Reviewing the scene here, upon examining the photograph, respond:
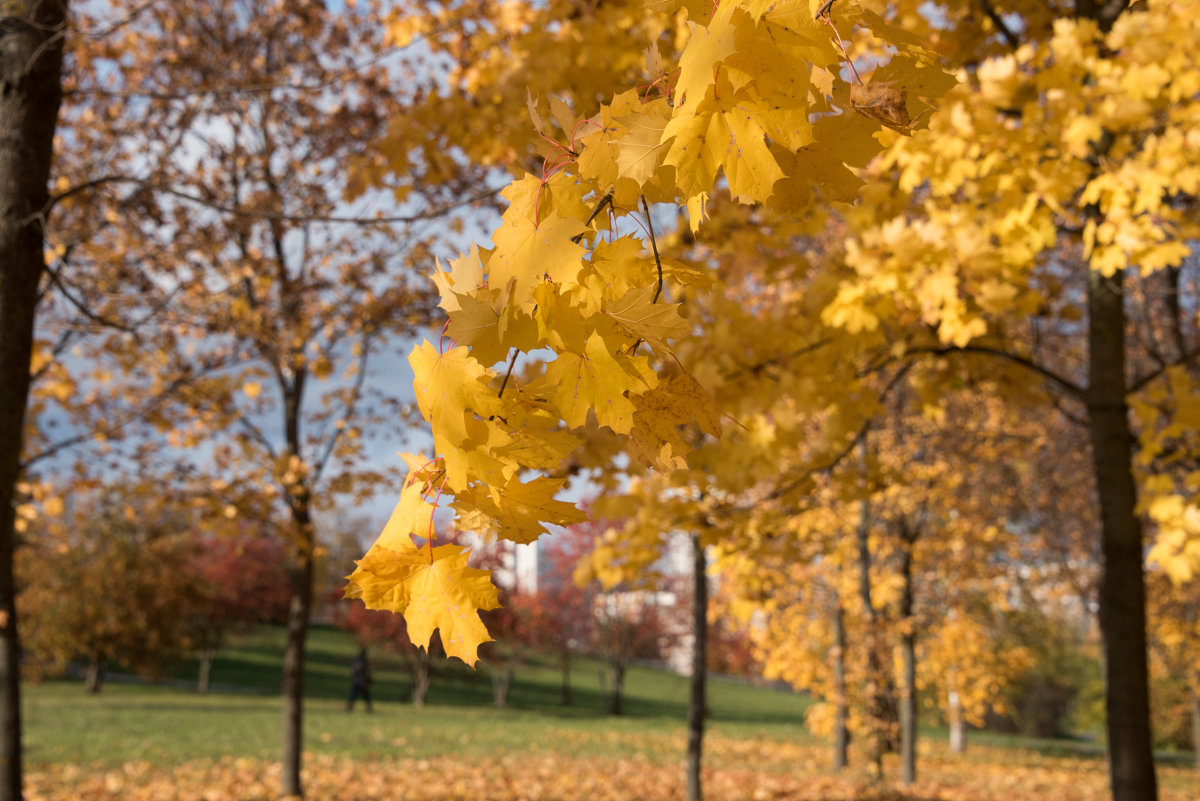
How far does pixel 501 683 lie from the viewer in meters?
27.8

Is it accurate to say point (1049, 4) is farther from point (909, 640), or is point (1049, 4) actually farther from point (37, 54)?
point (909, 640)

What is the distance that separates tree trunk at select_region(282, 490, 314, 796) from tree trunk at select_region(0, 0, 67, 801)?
14.8ft

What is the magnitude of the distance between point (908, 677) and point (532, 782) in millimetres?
6740

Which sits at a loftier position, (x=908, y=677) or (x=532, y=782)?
(x=908, y=677)

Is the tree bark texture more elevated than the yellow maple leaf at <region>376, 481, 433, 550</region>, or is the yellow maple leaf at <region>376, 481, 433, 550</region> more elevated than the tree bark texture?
the yellow maple leaf at <region>376, 481, 433, 550</region>

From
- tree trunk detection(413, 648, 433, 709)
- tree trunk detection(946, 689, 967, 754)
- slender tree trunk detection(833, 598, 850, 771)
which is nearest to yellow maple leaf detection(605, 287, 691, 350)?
slender tree trunk detection(833, 598, 850, 771)

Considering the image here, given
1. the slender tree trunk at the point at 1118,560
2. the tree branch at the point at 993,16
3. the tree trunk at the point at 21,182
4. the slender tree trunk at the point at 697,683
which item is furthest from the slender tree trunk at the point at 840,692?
the tree trunk at the point at 21,182

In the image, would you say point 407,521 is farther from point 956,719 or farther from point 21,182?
point 956,719

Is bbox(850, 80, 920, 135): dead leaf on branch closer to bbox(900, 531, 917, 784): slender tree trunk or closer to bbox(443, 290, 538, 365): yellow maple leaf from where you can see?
bbox(443, 290, 538, 365): yellow maple leaf

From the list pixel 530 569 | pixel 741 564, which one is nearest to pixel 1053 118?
pixel 741 564

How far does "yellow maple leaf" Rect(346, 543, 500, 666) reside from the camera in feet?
3.27

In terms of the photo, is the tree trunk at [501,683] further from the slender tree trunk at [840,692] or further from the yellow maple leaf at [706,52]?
the yellow maple leaf at [706,52]

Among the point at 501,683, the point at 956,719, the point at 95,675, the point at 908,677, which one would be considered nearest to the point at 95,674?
the point at 95,675

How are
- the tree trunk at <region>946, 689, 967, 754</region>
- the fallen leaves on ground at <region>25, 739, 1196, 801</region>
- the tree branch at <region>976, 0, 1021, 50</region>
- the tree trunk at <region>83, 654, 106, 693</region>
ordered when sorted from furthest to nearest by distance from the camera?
the tree trunk at <region>83, 654, 106, 693</region> → the tree trunk at <region>946, 689, 967, 754</region> → the fallen leaves on ground at <region>25, 739, 1196, 801</region> → the tree branch at <region>976, 0, 1021, 50</region>
